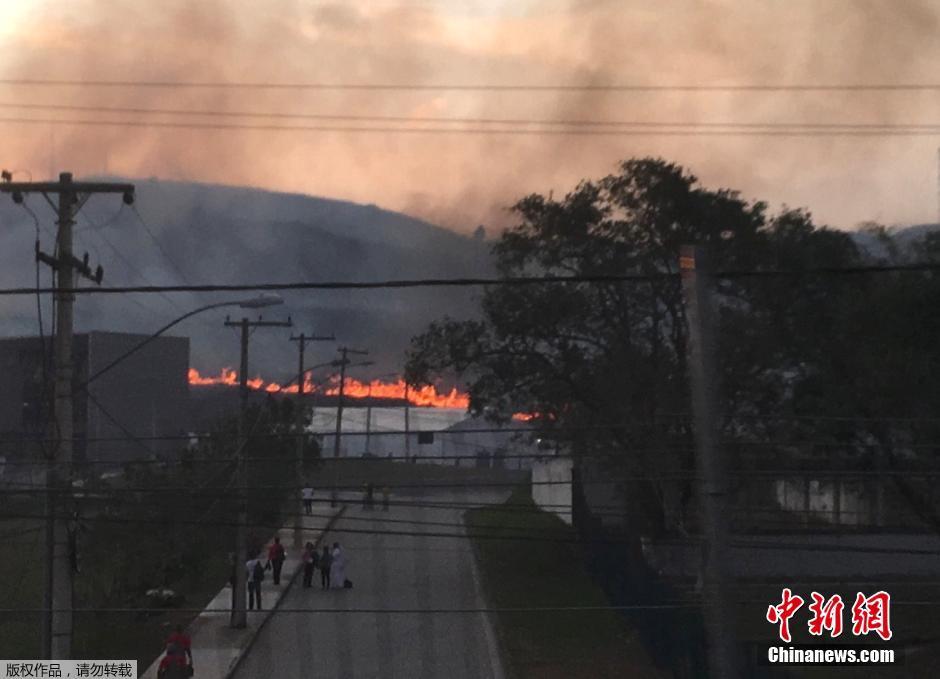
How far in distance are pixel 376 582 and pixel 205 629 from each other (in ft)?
16.5

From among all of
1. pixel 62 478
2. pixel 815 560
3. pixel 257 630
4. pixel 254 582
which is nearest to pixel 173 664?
pixel 62 478

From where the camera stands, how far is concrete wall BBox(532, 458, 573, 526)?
3369 centimetres

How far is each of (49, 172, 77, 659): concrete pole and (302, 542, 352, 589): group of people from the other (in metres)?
10.1

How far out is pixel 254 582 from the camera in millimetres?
23359

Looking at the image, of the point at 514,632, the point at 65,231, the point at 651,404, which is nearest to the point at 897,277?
the point at 651,404

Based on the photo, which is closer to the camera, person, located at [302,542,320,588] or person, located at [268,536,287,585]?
person, located at [302,542,320,588]

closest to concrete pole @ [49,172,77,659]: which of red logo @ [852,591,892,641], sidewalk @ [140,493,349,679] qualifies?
sidewalk @ [140,493,349,679]

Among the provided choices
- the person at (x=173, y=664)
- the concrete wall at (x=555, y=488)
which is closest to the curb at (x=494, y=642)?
the person at (x=173, y=664)

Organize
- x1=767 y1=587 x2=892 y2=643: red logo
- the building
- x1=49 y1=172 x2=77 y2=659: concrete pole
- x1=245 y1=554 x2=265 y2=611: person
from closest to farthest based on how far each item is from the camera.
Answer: x1=49 y1=172 x2=77 y2=659: concrete pole < x1=767 y1=587 x2=892 y2=643: red logo < x1=245 y1=554 x2=265 y2=611: person < the building

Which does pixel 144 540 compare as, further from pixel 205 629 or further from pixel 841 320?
pixel 841 320

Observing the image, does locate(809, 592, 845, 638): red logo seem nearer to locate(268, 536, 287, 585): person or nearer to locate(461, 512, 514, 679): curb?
locate(461, 512, 514, 679): curb

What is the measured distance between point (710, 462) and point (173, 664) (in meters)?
10.8

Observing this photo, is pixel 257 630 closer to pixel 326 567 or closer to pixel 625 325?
pixel 326 567

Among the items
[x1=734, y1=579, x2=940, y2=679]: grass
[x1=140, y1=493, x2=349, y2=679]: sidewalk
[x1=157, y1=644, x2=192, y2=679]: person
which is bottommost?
[x1=140, y1=493, x2=349, y2=679]: sidewalk
